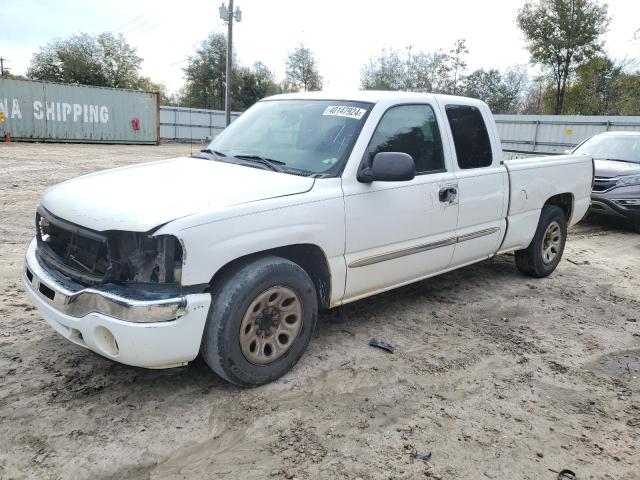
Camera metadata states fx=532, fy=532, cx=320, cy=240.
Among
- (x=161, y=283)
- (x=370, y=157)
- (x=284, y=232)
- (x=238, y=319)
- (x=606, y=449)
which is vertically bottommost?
(x=606, y=449)

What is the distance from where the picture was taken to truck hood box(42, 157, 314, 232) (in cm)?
285

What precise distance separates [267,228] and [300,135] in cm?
108

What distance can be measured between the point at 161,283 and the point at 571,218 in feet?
16.3

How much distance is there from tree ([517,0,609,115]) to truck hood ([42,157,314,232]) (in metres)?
32.9

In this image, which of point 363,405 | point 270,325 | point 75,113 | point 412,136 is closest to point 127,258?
point 270,325

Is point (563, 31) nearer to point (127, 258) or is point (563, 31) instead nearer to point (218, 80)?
point (218, 80)

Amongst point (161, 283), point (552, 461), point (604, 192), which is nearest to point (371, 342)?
point (552, 461)

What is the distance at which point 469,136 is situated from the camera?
4715 millimetres

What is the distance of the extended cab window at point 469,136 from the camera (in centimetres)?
457

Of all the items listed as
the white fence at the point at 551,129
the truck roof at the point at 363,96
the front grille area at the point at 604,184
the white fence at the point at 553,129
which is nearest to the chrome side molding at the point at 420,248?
the truck roof at the point at 363,96

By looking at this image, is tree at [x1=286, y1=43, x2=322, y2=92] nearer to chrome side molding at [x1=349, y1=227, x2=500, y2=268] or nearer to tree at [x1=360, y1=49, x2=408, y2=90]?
tree at [x1=360, y1=49, x2=408, y2=90]

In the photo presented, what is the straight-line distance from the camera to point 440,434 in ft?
9.65

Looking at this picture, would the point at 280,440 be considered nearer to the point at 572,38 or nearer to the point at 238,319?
the point at 238,319

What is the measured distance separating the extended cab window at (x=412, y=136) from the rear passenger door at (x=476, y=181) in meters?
0.23
